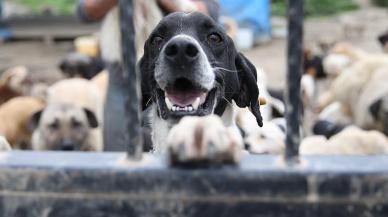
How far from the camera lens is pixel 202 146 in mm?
1266

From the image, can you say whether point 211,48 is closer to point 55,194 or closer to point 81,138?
point 55,194

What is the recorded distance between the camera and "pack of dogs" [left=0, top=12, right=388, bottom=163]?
8.18 ft

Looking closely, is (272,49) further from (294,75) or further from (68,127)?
(294,75)

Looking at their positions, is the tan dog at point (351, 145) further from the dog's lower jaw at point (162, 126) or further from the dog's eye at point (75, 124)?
the dog's eye at point (75, 124)

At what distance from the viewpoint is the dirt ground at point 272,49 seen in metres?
12.2

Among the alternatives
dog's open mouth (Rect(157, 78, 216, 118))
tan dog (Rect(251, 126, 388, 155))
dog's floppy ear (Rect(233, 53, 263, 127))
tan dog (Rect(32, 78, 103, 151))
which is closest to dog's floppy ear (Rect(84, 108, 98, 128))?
tan dog (Rect(32, 78, 103, 151))

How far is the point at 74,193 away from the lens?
130 cm

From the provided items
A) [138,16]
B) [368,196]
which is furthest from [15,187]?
[138,16]

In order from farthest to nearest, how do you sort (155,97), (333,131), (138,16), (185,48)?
(333,131), (138,16), (155,97), (185,48)

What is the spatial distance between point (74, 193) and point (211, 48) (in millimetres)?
1755

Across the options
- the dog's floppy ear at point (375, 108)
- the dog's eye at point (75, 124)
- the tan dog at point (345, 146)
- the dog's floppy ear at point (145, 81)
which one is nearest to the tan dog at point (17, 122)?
the dog's eye at point (75, 124)

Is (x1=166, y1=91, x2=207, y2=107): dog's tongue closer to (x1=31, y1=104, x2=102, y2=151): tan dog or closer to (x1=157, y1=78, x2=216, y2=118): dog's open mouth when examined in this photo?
(x1=157, y1=78, x2=216, y2=118): dog's open mouth

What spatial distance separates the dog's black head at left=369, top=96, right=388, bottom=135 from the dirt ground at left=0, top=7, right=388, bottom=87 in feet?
13.2

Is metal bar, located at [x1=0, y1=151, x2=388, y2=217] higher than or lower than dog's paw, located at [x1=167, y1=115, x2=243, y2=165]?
lower
